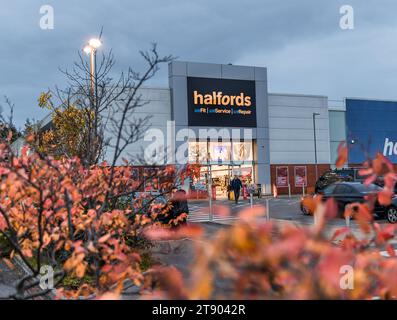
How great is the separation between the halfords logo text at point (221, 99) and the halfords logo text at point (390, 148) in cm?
1456

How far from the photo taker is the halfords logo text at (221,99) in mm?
37656

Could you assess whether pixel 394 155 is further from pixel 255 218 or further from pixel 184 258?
pixel 255 218

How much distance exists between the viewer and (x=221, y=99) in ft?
125

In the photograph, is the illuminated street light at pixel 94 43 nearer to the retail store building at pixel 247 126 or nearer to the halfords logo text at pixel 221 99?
the retail store building at pixel 247 126

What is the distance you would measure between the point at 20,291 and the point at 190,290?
1.61m

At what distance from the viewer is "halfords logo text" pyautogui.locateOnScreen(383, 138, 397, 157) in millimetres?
44750

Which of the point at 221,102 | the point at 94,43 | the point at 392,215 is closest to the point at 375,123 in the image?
the point at 221,102

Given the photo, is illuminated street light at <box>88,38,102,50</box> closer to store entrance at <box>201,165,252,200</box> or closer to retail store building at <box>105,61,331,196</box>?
retail store building at <box>105,61,331,196</box>

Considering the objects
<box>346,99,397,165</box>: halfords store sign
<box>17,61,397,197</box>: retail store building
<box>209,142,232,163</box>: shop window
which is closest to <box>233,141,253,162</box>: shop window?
<box>17,61,397,197</box>: retail store building

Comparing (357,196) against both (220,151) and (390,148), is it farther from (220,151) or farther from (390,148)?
(390,148)

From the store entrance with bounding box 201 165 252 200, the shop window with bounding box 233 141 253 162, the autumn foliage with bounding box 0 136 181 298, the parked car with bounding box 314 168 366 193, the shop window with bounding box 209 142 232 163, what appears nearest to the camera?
the autumn foliage with bounding box 0 136 181 298

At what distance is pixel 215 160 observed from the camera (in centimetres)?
3812

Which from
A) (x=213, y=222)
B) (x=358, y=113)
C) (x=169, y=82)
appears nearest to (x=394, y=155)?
(x=358, y=113)

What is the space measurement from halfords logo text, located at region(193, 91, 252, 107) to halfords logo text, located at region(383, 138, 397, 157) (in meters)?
14.6
